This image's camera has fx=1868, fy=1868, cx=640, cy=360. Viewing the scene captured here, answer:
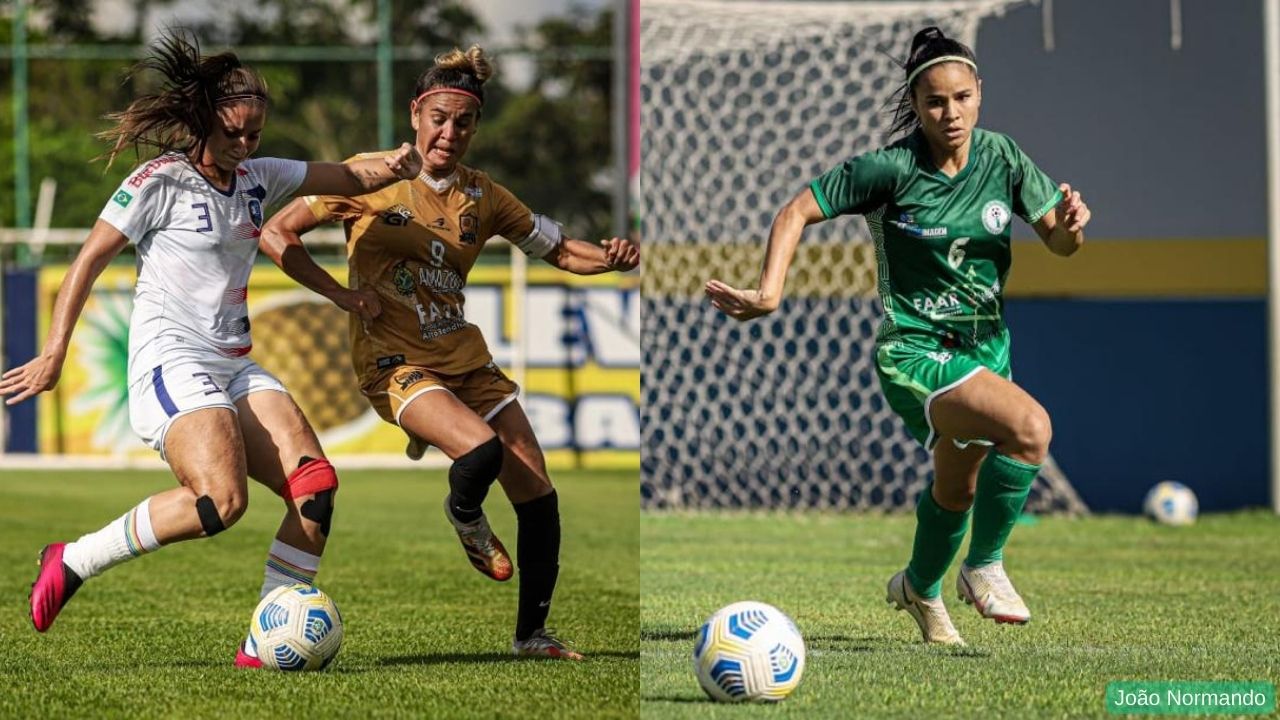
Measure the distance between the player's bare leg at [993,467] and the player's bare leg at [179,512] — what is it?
2.37 meters

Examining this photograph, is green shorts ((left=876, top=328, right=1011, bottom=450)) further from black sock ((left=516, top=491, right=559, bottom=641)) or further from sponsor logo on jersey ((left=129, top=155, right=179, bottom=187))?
sponsor logo on jersey ((left=129, top=155, right=179, bottom=187))

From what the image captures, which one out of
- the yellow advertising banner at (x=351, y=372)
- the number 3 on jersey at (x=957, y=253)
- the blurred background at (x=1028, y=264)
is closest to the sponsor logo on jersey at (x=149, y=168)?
the number 3 on jersey at (x=957, y=253)

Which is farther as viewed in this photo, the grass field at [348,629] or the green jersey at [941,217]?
the green jersey at [941,217]

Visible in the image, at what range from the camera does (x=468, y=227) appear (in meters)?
6.92

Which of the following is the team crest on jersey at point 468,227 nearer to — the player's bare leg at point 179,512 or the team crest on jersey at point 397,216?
the team crest on jersey at point 397,216

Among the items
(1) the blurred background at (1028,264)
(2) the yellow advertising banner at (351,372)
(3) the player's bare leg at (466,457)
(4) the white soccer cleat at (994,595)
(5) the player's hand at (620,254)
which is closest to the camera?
(4) the white soccer cleat at (994,595)

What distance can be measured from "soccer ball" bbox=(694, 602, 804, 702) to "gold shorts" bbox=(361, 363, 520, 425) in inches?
66.3

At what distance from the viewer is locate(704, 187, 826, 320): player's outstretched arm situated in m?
5.91

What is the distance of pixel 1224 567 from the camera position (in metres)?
9.88

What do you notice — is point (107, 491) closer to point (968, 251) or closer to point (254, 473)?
point (254, 473)

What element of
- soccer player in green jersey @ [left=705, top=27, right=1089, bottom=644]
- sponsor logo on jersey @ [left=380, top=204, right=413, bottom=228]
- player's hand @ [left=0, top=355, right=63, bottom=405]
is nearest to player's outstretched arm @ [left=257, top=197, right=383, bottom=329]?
sponsor logo on jersey @ [left=380, top=204, right=413, bottom=228]

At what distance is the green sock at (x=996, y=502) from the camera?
639cm

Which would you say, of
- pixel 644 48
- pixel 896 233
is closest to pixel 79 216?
pixel 644 48

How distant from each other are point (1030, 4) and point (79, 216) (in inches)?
622
